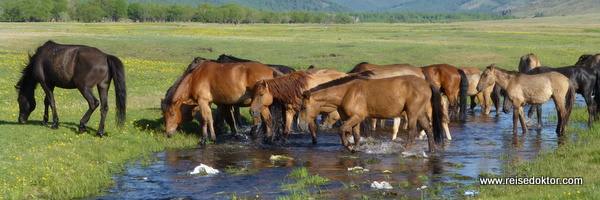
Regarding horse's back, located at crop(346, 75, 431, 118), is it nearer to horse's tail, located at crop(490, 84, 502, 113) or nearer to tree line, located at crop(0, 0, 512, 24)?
horse's tail, located at crop(490, 84, 502, 113)

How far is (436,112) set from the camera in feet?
43.9

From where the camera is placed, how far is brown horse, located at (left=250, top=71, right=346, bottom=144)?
45.2ft

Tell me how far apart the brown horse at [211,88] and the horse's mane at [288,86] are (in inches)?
25.7

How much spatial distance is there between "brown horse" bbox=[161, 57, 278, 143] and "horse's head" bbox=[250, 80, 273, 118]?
57 cm

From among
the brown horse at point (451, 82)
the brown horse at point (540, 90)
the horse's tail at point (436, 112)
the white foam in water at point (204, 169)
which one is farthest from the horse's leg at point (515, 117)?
the white foam in water at point (204, 169)

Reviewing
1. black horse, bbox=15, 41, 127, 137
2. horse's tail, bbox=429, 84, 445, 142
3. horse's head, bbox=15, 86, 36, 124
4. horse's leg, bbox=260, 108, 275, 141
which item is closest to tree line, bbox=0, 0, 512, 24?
horse's head, bbox=15, 86, 36, 124

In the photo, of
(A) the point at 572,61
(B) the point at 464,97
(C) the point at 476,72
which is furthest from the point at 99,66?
(A) the point at 572,61

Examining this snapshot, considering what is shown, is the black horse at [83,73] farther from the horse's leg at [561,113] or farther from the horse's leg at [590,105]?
the horse's leg at [590,105]

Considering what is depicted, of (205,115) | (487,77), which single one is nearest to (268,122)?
(205,115)

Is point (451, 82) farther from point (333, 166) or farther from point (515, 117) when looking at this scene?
point (333, 166)

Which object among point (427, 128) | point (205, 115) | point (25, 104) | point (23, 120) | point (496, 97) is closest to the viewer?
point (427, 128)

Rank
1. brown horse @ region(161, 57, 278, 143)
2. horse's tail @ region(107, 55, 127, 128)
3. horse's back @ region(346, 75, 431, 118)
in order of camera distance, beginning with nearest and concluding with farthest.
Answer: horse's back @ region(346, 75, 431, 118) < horse's tail @ region(107, 55, 127, 128) < brown horse @ region(161, 57, 278, 143)

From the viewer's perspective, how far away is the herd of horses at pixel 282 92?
12773 mm

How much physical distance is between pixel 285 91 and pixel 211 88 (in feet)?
5.54
